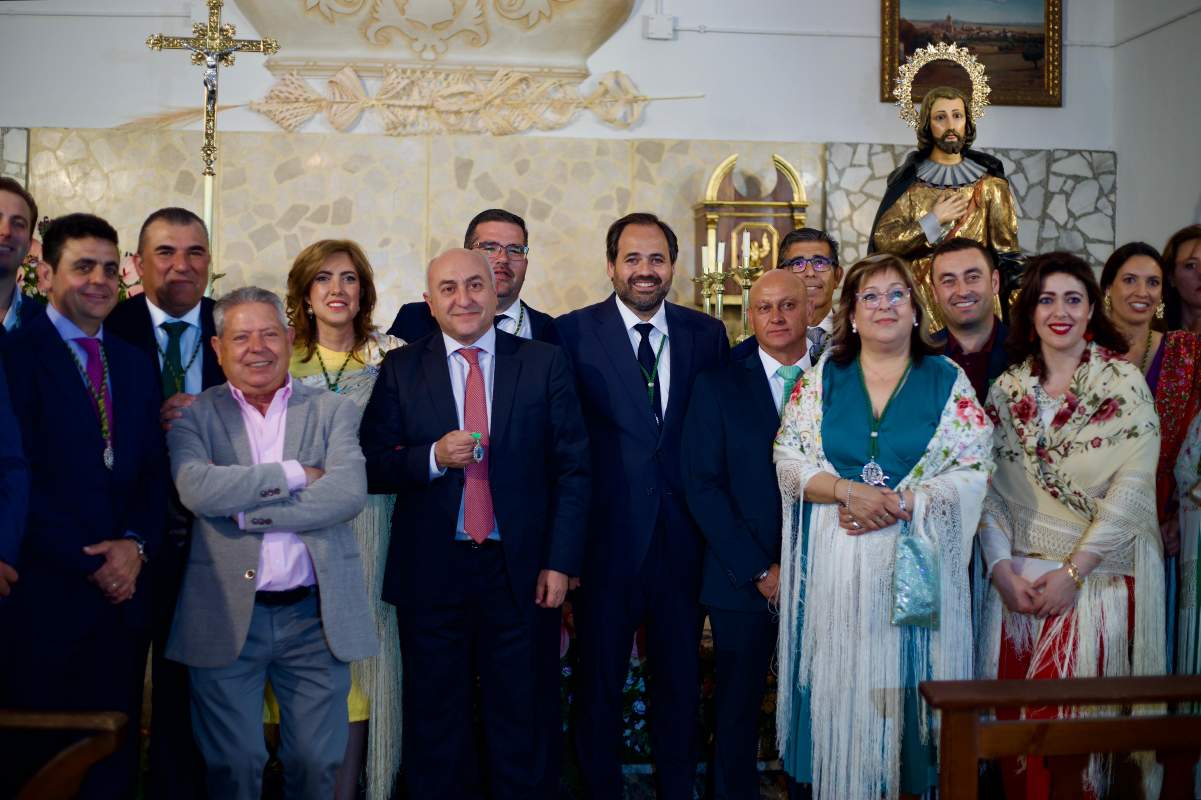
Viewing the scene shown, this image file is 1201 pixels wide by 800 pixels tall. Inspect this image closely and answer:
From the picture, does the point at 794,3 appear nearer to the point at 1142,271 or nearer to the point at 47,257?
the point at 1142,271

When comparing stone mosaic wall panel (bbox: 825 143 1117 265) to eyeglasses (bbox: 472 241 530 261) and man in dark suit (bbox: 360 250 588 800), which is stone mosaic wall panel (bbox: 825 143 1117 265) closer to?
eyeglasses (bbox: 472 241 530 261)

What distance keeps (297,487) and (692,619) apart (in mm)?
1300

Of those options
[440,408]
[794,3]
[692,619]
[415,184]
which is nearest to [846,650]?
[692,619]

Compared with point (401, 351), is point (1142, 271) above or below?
above

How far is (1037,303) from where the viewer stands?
3.31m

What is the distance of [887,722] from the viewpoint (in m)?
3.07

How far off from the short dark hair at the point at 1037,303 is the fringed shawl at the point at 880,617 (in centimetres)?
34

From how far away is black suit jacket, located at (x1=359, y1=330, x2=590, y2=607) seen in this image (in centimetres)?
319

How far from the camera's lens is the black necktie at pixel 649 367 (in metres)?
3.55

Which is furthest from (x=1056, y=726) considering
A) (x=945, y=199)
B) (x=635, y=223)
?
(x=945, y=199)

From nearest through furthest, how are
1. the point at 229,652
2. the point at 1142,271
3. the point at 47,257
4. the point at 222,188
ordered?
the point at 229,652, the point at 47,257, the point at 1142,271, the point at 222,188

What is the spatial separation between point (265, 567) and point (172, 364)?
2.54 ft

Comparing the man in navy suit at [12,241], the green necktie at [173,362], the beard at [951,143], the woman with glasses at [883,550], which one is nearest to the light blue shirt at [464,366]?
the green necktie at [173,362]

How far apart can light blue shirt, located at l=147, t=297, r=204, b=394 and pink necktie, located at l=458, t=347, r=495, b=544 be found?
79 cm
